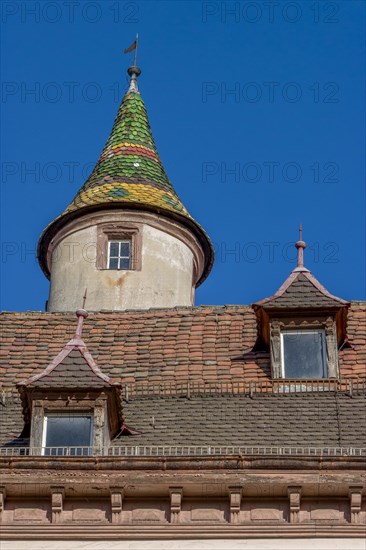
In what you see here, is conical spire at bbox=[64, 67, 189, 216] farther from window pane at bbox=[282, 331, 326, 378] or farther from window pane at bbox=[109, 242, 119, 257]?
window pane at bbox=[282, 331, 326, 378]

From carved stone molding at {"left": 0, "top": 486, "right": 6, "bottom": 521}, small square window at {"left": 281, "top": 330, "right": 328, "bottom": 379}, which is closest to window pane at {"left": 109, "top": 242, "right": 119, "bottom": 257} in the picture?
small square window at {"left": 281, "top": 330, "right": 328, "bottom": 379}

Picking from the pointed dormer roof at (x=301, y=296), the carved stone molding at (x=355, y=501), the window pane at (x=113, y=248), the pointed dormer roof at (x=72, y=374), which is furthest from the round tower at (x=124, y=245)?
the carved stone molding at (x=355, y=501)

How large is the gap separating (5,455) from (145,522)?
218 centimetres

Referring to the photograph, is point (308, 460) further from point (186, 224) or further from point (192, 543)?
point (186, 224)

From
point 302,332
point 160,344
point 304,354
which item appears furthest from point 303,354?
point 160,344

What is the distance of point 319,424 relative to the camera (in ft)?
74.0

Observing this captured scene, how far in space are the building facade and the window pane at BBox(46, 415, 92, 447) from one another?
0.03m

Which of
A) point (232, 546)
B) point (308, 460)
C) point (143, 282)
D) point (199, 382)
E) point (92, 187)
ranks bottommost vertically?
point (232, 546)

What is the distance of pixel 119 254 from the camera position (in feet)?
102

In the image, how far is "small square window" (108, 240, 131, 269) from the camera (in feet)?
101

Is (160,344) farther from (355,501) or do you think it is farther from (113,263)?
(355,501)

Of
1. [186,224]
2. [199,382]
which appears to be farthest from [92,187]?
[199,382]

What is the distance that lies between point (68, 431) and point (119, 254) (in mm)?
9559

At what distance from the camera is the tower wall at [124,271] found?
30.1 m
